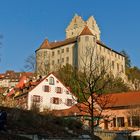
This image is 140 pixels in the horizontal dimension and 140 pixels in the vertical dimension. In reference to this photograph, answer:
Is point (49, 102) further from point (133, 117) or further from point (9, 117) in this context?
point (9, 117)

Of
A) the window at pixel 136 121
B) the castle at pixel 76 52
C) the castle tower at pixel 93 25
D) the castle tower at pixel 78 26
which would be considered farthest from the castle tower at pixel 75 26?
the window at pixel 136 121

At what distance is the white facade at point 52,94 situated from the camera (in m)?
60.4

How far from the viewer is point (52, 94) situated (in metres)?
62.6

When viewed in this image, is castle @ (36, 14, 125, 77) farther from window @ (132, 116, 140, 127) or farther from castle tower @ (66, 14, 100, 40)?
window @ (132, 116, 140, 127)

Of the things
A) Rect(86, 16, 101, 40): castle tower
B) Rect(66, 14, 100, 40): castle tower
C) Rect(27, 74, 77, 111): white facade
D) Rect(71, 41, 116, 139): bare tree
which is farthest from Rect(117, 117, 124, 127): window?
Rect(86, 16, 101, 40): castle tower

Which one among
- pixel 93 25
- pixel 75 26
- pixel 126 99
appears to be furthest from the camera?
pixel 93 25

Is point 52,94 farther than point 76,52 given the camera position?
No

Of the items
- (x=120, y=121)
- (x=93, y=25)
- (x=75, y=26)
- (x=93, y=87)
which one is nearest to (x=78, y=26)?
(x=75, y=26)

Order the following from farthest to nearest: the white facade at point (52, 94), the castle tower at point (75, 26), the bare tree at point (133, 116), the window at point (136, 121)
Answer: the castle tower at point (75, 26) → the white facade at point (52, 94) → the bare tree at point (133, 116) → the window at point (136, 121)

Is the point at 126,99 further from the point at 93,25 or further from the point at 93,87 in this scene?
the point at 93,25

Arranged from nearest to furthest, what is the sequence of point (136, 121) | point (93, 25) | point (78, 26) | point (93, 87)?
point (93, 87) → point (136, 121) → point (78, 26) → point (93, 25)

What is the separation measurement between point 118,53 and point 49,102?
72853mm

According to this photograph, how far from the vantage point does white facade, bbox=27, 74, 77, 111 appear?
60438 millimetres

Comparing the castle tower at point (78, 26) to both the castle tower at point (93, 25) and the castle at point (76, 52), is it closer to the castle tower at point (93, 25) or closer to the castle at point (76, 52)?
the castle tower at point (93, 25)
